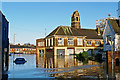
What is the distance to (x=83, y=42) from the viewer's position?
56.9 m

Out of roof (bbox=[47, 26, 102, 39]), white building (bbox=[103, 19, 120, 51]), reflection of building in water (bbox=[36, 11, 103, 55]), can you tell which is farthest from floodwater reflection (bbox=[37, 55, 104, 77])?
roof (bbox=[47, 26, 102, 39])

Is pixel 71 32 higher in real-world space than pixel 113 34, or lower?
higher

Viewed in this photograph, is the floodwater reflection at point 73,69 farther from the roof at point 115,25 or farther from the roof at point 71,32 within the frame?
the roof at point 71,32

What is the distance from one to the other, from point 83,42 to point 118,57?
2922 centimetres

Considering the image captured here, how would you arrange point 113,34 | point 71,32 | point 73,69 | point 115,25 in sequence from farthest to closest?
1. point 71,32
2. point 115,25
3. point 113,34
4. point 73,69

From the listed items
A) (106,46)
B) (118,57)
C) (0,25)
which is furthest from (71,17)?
(0,25)

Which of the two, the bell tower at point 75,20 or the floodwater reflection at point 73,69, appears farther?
the bell tower at point 75,20

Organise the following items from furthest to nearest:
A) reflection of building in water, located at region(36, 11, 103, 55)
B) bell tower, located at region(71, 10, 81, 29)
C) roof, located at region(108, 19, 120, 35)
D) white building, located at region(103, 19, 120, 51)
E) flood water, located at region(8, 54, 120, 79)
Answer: bell tower, located at region(71, 10, 81, 29)
reflection of building in water, located at region(36, 11, 103, 55)
roof, located at region(108, 19, 120, 35)
white building, located at region(103, 19, 120, 51)
flood water, located at region(8, 54, 120, 79)

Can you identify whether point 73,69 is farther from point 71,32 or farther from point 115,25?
point 71,32

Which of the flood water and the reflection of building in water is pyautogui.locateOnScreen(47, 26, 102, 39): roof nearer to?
the reflection of building in water

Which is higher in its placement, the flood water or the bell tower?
the bell tower

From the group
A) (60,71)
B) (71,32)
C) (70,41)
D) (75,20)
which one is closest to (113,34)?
(60,71)

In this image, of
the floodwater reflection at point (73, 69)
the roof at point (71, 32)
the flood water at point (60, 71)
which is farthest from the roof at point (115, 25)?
the roof at point (71, 32)

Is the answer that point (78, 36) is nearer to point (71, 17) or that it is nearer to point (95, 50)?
point (95, 50)
